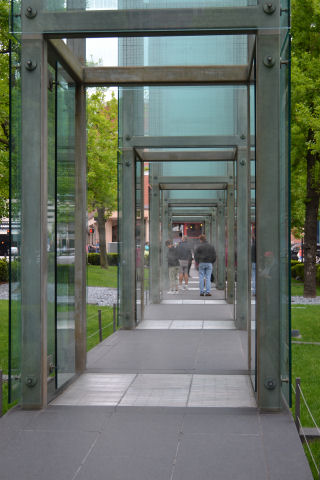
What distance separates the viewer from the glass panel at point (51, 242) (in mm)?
6922

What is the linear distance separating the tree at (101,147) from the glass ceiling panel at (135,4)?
26354 millimetres

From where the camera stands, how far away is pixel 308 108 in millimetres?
20594

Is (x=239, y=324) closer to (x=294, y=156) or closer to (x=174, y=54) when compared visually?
(x=174, y=54)

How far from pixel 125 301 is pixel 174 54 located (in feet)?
19.0

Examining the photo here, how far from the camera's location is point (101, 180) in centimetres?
3525

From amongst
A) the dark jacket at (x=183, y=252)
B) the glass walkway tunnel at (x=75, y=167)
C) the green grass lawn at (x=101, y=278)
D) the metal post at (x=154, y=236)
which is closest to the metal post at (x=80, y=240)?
the glass walkway tunnel at (x=75, y=167)

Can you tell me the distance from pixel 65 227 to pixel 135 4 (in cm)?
246

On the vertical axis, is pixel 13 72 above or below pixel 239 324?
above

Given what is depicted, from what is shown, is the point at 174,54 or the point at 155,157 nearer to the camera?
the point at 174,54

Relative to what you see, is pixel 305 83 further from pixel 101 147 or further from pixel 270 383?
pixel 101 147

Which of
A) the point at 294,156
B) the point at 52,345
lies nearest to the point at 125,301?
the point at 52,345

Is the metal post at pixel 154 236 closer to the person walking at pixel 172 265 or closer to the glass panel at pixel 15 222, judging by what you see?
the person walking at pixel 172 265

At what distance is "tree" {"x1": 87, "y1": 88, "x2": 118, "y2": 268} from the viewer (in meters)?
34.4

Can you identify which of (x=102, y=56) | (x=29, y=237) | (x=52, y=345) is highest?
(x=102, y=56)
